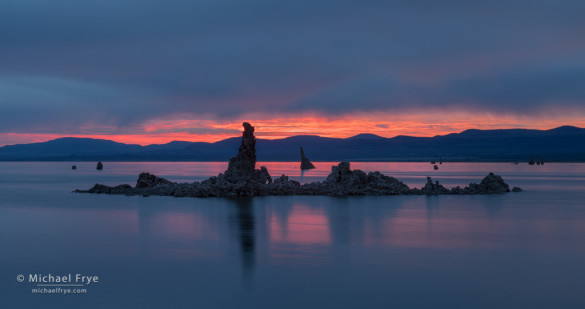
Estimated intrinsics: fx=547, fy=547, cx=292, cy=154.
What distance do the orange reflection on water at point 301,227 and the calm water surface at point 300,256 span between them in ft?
0.18

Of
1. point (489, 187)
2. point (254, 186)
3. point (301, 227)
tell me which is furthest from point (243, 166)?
point (489, 187)

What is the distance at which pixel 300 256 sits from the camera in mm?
11977

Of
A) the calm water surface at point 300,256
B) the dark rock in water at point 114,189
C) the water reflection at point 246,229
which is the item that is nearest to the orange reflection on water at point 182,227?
the calm water surface at point 300,256

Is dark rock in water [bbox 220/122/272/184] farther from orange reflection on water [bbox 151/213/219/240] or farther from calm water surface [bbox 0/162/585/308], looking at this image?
→ orange reflection on water [bbox 151/213/219/240]

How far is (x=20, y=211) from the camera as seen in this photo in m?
22.7

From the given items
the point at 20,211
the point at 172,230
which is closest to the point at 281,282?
the point at 172,230

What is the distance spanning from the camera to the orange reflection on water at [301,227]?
14375 millimetres

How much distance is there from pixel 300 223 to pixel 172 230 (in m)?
4.11

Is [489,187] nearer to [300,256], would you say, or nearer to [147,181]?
[147,181]

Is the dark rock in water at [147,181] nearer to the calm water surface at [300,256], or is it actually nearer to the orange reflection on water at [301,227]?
the calm water surface at [300,256]

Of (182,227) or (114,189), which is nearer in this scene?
(182,227)

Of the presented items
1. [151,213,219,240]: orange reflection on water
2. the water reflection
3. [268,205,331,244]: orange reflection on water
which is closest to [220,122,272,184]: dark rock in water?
the water reflection

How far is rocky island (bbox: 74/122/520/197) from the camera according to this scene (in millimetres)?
28500

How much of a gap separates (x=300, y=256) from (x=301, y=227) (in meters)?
4.85
